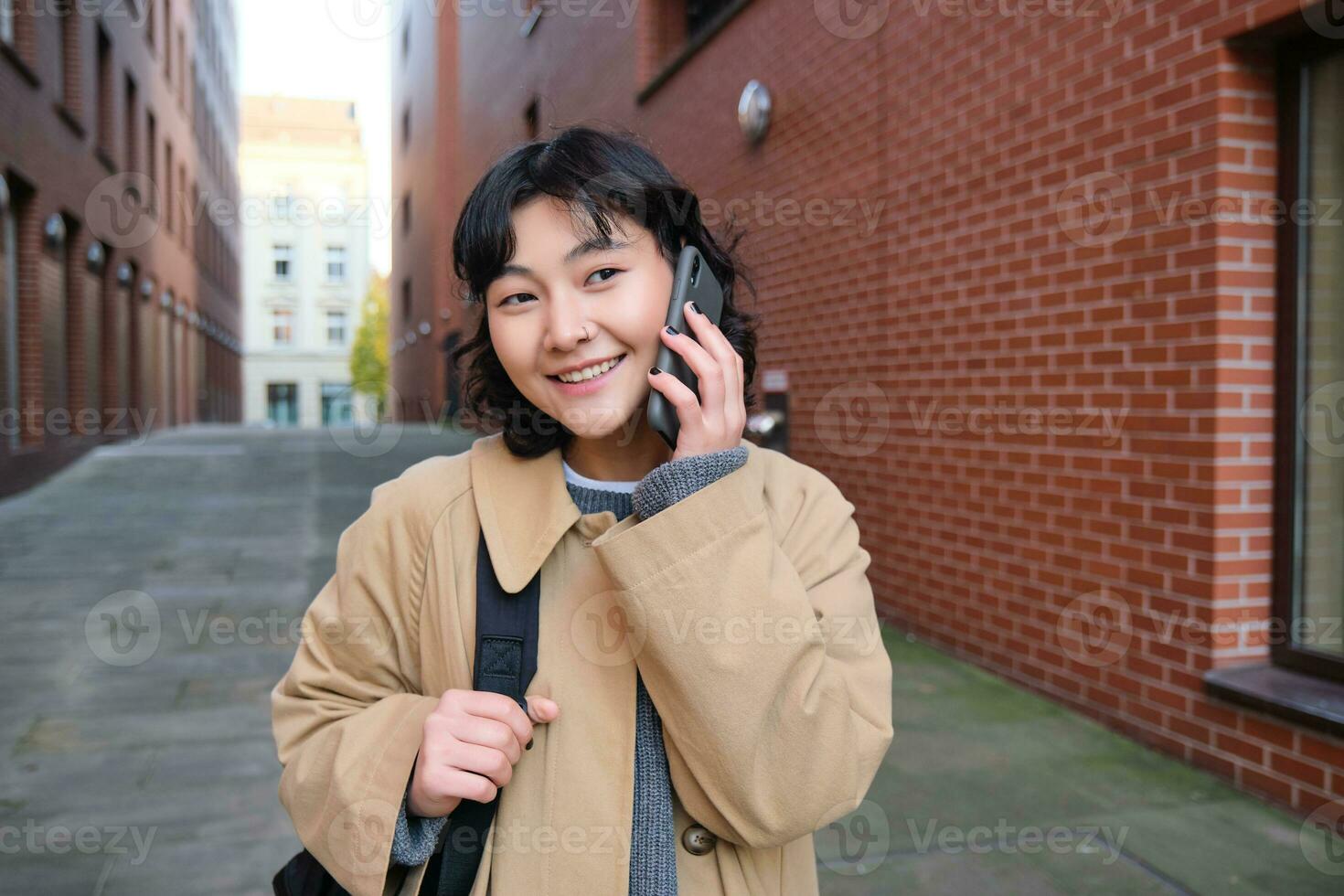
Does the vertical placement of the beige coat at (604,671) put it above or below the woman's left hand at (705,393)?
below

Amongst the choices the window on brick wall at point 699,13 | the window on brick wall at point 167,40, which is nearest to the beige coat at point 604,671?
the window on brick wall at point 699,13

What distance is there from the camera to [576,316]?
4.35 feet

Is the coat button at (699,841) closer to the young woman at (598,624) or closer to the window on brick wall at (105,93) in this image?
the young woman at (598,624)

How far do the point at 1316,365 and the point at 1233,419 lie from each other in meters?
0.33

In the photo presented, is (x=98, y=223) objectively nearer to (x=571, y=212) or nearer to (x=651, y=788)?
(x=571, y=212)

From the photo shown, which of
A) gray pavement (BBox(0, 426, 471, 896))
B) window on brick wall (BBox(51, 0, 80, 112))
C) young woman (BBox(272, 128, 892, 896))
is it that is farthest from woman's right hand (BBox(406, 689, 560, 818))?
window on brick wall (BBox(51, 0, 80, 112))

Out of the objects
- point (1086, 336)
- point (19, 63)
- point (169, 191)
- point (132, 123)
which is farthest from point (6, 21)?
point (169, 191)

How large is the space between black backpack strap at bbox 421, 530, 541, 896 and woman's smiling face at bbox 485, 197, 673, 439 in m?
0.25

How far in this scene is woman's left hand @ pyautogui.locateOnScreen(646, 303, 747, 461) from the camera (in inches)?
50.1

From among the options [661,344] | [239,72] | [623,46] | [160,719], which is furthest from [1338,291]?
[239,72]

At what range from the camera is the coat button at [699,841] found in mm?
1298

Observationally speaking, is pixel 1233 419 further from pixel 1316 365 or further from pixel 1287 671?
pixel 1287 671

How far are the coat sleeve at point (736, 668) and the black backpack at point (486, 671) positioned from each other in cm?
14

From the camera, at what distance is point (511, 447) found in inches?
58.3
